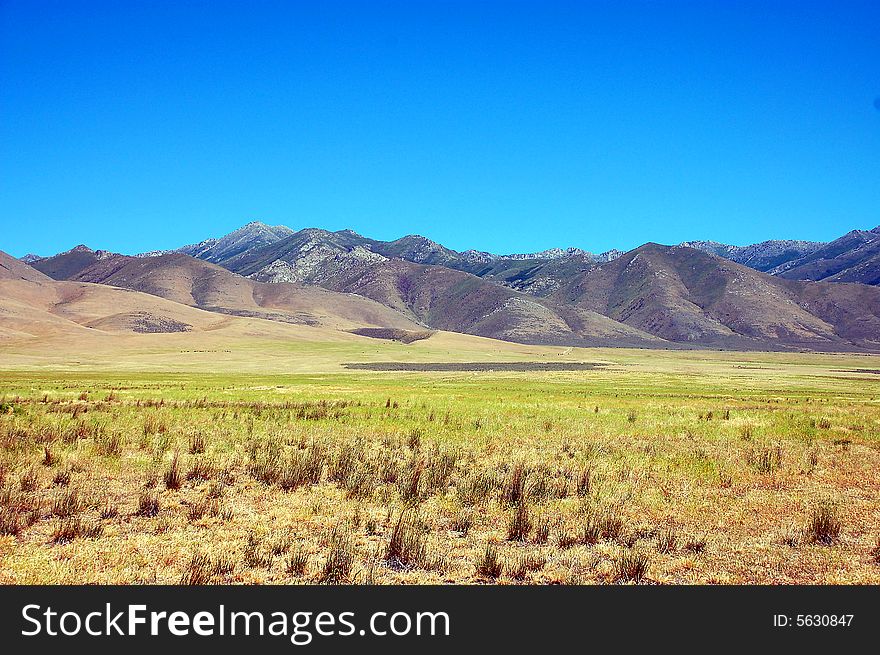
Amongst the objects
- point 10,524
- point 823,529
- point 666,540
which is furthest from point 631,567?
point 10,524

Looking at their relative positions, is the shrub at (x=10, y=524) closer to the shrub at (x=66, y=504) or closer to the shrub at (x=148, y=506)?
the shrub at (x=66, y=504)

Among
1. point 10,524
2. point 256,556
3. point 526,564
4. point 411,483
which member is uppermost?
point 10,524

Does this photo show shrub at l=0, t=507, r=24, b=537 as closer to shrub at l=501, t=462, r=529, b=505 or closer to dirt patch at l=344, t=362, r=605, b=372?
shrub at l=501, t=462, r=529, b=505

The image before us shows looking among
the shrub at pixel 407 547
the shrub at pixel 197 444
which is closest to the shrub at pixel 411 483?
the shrub at pixel 407 547

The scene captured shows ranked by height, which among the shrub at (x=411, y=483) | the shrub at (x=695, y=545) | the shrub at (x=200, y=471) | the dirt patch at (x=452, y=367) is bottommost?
the dirt patch at (x=452, y=367)

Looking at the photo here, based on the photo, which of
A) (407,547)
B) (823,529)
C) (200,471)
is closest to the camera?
(407,547)

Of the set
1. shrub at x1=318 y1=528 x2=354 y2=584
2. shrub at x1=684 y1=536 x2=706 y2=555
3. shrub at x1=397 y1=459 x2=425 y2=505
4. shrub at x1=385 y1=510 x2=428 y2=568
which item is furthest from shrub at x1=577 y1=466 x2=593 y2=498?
shrub at x1=318 y1=528 x2=354 y2=584

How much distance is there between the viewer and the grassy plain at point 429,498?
10.7 m

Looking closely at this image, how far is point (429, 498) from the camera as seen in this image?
1534 centimetres

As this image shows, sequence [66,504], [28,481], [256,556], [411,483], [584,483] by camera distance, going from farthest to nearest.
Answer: [584,483] < [411,483] < [28,481] < [66,504] < [256,556]

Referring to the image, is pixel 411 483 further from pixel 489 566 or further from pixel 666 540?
pixel 666 540

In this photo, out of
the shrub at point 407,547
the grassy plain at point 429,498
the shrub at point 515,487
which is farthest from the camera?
the shrub at point 515,487

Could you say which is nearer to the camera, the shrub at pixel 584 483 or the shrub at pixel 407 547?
the shrub at pixel 407 547

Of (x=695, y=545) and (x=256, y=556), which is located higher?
(x=256, y=556)
